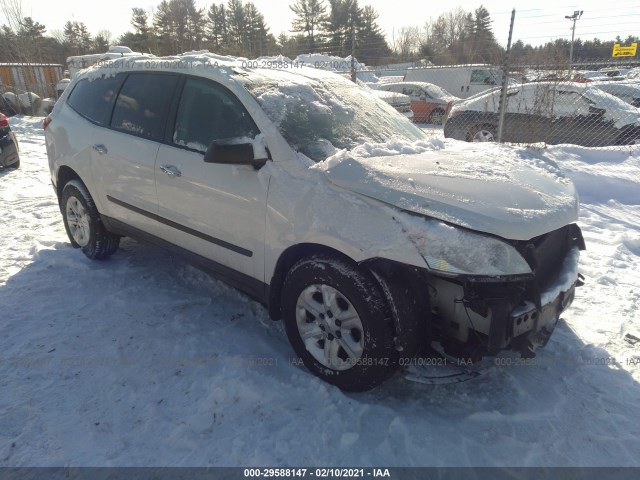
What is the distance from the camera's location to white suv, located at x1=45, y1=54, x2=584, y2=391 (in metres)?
2.17

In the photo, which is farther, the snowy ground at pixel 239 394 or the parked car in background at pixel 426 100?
the parked car in background at pixel 426 100

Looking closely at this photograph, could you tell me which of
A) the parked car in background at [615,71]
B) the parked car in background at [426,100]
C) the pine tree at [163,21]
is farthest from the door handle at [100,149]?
the pine tree at [163,21]

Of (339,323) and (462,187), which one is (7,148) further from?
(462,187)

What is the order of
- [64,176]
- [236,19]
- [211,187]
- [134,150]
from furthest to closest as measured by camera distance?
[236,19]
[64,176]
[134,150]
[211,187]

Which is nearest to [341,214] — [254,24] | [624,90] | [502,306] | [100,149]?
[502,306]

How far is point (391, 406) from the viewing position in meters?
2.45

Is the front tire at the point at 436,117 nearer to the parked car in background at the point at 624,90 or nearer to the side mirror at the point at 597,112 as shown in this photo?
the parked car in background at the point at 624,90

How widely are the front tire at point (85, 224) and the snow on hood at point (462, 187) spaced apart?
8.83ft

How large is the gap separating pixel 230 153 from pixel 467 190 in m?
1.35

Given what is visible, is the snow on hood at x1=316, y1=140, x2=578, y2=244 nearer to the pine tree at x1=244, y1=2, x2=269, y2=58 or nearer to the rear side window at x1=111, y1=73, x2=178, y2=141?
the rear side window at x1=111, y1=73, x2=178, y2=141

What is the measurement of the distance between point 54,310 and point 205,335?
1.26 meters

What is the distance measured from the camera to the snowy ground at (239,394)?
215cm

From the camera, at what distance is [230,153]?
2.54 m

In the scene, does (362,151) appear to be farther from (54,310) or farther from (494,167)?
(54,310)
